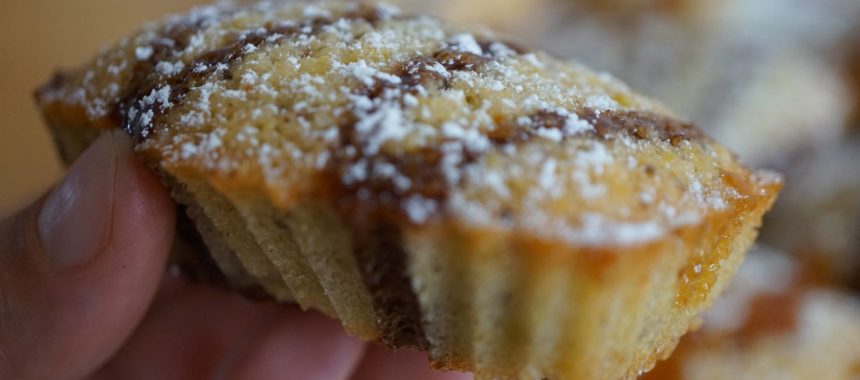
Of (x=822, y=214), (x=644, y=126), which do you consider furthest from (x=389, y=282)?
(x=822, y=214)

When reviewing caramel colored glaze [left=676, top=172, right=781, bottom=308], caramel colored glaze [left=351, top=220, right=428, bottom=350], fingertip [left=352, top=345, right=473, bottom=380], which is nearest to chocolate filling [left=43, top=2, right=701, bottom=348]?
caramel colored glaze [left=351, top=220, right=428, bottom=350]

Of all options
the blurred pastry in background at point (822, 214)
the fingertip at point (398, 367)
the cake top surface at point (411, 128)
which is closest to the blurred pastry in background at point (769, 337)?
the blurred pastry in background at point (822, 214)

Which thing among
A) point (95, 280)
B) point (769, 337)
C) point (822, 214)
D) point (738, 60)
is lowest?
point (822, 214)

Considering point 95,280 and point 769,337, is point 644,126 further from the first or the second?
point 769,337

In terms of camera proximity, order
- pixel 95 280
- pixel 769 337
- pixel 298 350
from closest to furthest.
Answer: pixel 95 280
pixel 298 350
pixel 769 337

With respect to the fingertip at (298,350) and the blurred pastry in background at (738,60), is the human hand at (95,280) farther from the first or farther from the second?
the blurred pastry in background at (738,60)

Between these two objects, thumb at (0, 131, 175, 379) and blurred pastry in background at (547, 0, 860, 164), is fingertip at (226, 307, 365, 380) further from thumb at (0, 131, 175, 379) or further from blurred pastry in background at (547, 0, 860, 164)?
blurred pastry in background at (547, 0, 860, 164)
